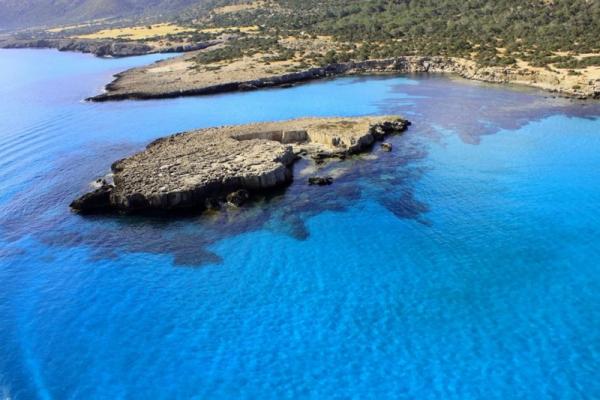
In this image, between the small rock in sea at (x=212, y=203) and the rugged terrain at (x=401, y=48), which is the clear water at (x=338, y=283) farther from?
the rugged terrain at (x=401, y=48)

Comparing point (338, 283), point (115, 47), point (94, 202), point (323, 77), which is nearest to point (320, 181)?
point (338, 283)

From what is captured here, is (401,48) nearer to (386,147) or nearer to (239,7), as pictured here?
(386,147)

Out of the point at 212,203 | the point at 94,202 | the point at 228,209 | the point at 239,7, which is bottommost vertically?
the point at 228,209

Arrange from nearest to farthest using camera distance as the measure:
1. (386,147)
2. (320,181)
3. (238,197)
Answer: (238,197) → (320,181) → (386,147)

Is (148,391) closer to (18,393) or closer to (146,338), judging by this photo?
(146,338)

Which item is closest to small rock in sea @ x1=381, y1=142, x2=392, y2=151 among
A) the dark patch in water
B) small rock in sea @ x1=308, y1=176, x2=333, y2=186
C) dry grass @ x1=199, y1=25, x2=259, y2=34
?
the dark patch in water

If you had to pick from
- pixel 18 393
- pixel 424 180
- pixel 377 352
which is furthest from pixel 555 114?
pixel 18 393
